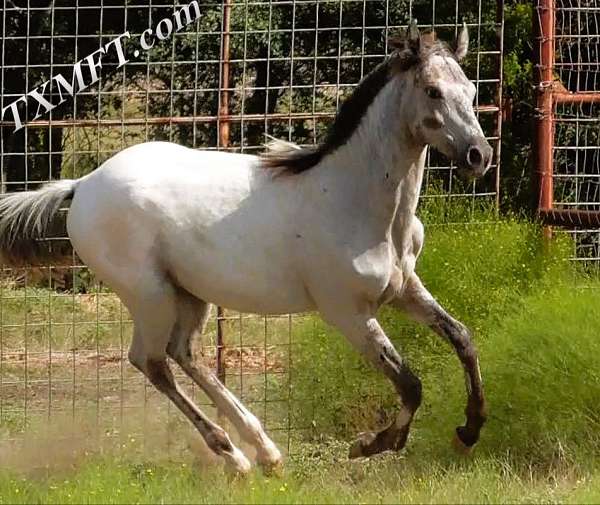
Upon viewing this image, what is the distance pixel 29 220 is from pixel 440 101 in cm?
228

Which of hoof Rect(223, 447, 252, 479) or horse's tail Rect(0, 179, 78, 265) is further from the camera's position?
horse's tail Rect(0, 179, 78, 265)

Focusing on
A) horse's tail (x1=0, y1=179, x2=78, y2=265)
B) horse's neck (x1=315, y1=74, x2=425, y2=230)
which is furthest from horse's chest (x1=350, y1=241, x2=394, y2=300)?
horse's tail (x1=0, y1=179, x2=78, y2=265)

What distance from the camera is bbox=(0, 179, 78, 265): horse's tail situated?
21.7ft

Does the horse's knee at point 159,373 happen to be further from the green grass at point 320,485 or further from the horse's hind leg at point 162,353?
the green grass at point 320,485

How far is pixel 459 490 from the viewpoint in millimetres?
5223

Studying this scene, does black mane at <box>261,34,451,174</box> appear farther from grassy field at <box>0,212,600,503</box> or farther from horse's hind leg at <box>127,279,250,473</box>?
grassy field at <box>0,212,600,503</box>

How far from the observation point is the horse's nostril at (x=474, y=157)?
5441 millimetres

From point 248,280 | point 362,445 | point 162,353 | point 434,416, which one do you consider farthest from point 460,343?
point 162,353

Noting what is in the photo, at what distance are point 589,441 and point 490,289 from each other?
4.66 ft

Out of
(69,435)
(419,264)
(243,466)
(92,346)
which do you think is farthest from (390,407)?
(92,346)

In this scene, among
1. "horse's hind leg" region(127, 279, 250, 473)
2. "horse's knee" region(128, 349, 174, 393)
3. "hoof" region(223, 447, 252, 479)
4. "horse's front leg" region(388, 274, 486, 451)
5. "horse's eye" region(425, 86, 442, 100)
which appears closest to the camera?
"horse's eye" region(425, 86, 442, 100)

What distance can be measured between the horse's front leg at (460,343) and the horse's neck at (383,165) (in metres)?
0.39

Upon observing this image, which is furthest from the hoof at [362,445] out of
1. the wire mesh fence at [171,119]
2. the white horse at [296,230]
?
the wire mesh fence at [171,119]

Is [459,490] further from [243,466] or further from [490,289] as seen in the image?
[490,289]
